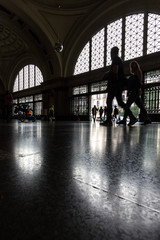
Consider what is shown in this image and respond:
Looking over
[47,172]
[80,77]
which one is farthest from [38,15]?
Answer: [47,172]

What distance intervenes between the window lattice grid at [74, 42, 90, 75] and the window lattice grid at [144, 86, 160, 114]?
232 inches

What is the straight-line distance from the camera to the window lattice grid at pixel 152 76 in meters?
9.50

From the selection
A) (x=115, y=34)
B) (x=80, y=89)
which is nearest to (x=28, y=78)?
(x=80, y=89)

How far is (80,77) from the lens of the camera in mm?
13914

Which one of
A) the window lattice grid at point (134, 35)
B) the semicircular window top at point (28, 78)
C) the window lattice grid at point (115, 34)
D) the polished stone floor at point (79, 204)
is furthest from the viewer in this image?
the semicircular window top at point (28, 78)

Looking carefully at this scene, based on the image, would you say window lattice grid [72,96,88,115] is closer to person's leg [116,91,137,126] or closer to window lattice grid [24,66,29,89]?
window lattice grid [24,66,29,89]

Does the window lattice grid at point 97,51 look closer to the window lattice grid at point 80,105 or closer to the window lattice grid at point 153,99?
the window lattice grid at point 80,105

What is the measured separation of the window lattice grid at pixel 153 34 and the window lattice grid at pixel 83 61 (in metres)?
5.30

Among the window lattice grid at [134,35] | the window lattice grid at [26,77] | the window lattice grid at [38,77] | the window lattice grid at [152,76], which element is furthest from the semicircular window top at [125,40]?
the window lattice grid at [26,77]

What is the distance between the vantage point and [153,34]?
9578 millimetres

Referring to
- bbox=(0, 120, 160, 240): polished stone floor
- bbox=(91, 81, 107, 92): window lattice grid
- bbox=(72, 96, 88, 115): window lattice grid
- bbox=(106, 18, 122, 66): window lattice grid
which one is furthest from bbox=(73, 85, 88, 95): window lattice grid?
bbox=(0, 120, 160, 240): polished stone floor

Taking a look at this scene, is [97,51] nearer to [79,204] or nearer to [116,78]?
[116,78]

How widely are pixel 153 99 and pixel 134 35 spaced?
4479 mm

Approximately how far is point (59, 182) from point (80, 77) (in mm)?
14021
